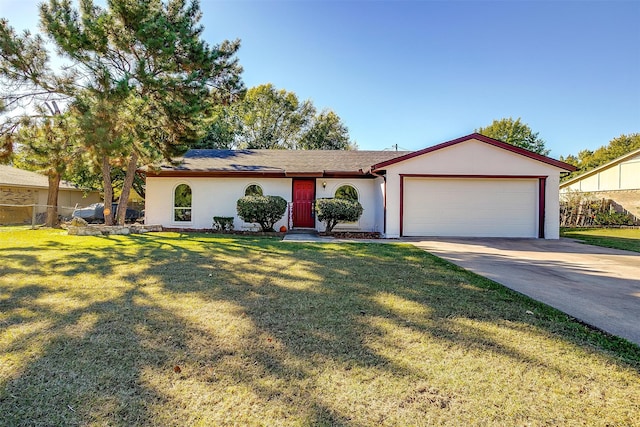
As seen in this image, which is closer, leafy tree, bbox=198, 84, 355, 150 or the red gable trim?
the red gable trim

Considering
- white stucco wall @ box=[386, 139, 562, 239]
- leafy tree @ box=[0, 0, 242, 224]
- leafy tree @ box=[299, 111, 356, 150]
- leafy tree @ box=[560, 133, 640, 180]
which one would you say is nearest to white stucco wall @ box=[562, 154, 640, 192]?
white stucco wall @ box=[386, 139, 562, 239]

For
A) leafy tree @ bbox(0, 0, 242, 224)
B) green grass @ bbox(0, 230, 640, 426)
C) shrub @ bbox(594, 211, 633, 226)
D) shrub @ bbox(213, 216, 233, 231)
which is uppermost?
leafy tree @ bbox(0, 0, 242, 224)

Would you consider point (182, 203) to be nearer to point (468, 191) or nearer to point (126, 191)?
point (126, 191)

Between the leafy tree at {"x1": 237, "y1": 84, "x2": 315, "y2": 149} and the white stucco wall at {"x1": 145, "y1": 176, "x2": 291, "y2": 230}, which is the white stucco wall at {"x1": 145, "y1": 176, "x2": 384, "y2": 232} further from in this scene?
the leafy tree at {"x1": 237, "y1": 84, "x2": 315, "y2": 149}

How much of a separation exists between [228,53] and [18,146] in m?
8.41

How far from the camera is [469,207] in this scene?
38.5 ft

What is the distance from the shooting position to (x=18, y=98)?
11.0 metres

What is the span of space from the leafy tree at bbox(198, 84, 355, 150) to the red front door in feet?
62.5

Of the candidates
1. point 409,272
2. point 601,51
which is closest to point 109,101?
point 409,272

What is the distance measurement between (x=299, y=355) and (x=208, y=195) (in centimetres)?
1186

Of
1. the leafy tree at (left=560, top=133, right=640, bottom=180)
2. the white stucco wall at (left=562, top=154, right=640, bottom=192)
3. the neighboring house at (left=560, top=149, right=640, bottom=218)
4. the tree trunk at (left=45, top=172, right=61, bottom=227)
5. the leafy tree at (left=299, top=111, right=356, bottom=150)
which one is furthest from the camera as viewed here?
the leafy tree at (left=560, top=133, right=640, bottom=180)

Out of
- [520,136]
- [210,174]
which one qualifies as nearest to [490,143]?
[210,174]

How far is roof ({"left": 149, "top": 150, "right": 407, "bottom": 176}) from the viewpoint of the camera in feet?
42.5

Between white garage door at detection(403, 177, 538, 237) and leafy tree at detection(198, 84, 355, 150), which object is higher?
leafy tree at detection(198, 84, 355, 150)
